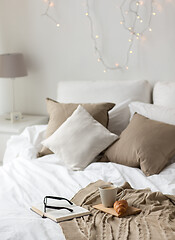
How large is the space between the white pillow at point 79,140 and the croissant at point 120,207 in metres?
0.94

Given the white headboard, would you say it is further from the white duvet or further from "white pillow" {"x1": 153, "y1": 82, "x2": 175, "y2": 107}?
the white duvet

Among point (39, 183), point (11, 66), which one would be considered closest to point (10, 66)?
point (11, 66)

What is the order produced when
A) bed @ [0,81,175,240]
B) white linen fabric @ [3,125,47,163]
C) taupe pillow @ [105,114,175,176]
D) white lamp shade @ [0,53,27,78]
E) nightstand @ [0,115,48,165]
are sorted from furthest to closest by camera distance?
white lamp shade @ [0,53,27,78] < nightstand @ [0,115,48,165] < white linen fabric @ [3,125,47,163] < taupe pillow @ [105,114,175,176] < bed @ [0,81,175,240]

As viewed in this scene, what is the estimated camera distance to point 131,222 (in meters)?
1.84

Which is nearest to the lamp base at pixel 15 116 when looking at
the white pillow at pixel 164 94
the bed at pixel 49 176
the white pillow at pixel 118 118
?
the bed at pixel 49 176

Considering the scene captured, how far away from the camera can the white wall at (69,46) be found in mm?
Result: 3459

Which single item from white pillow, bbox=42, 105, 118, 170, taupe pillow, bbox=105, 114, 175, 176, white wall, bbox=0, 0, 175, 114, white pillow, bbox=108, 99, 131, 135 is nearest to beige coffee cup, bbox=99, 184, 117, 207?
taupe pillow, bbox=105, 114, 175, 176

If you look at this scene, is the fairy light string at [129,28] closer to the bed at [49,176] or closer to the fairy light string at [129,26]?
the fairy light string at [129,26]

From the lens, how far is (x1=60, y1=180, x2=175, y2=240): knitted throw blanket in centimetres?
171

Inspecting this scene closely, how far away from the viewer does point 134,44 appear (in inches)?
139

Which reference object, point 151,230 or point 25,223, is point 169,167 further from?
point 25,223

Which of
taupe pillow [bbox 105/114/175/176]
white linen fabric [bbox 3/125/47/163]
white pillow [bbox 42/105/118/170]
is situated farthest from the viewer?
white linen fabric [bbox 3/125/47/163]

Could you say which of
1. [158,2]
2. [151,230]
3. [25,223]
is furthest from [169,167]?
[158,2]

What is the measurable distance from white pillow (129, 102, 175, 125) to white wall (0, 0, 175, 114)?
1.38ft
